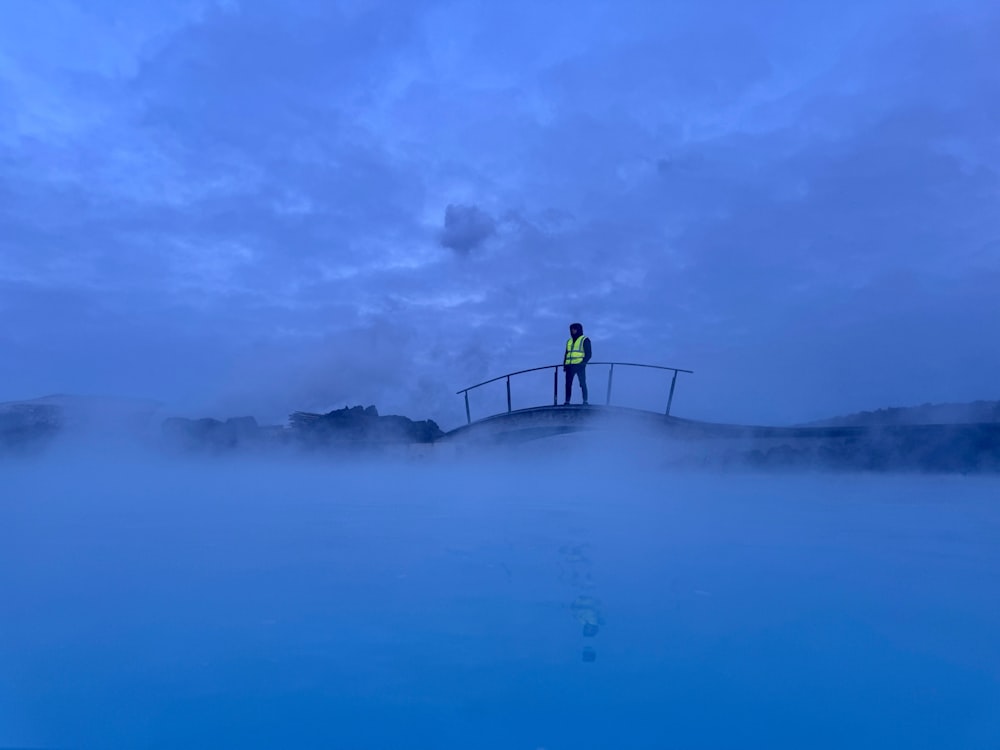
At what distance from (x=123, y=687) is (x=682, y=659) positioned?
2173 millimetres

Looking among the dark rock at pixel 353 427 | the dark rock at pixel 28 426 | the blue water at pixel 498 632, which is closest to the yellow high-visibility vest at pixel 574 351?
the dark rock at pixel 353 427

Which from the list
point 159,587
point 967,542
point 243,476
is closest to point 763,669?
point 159,587

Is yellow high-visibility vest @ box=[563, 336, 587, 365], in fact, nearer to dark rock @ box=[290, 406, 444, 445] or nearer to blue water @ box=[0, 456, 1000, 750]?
dark rock @ box=[290, 406, 444, 445]

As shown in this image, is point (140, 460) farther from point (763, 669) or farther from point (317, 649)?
point (763, 669)

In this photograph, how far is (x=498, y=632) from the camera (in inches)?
124

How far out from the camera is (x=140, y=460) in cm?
1872

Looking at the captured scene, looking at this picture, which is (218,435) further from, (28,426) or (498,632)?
(498,632)

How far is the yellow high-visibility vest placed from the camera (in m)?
13.5

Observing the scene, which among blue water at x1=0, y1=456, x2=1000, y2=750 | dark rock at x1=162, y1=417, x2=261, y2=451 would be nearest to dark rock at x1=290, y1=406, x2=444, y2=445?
dark rock at x1=162, y1=417, x2=261, y2=451

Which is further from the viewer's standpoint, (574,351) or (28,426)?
(28,426)

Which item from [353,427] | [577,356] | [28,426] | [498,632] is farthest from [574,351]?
[28,426]

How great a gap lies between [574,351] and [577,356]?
0.12 meters

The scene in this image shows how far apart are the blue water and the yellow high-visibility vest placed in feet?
23.1

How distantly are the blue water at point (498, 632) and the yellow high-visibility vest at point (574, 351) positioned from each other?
703 centimetres
